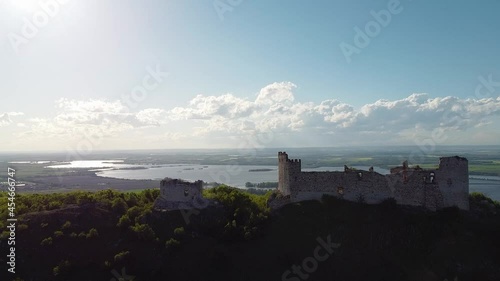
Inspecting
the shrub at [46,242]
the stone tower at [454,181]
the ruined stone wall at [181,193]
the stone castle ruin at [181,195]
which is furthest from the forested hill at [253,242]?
the ruined stone wall at [181,193]

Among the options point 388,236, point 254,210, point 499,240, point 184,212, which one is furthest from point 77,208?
point 499,240

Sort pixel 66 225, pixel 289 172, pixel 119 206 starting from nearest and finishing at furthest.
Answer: pixel 66 225, pixel 119 206, pixel 289 172

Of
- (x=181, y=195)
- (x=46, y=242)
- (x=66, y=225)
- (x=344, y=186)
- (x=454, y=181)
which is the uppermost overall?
(x=454, y=181)

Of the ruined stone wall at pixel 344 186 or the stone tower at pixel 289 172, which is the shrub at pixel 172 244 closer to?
the stone tower at pixel 289 172

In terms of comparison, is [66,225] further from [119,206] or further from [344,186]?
[344,186]

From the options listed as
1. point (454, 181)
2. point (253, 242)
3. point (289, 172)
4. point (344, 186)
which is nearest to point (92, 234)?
point (253, 242)

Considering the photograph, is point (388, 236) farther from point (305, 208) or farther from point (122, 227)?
point (122, 227)

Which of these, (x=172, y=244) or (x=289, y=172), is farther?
(x=289, y=172)
